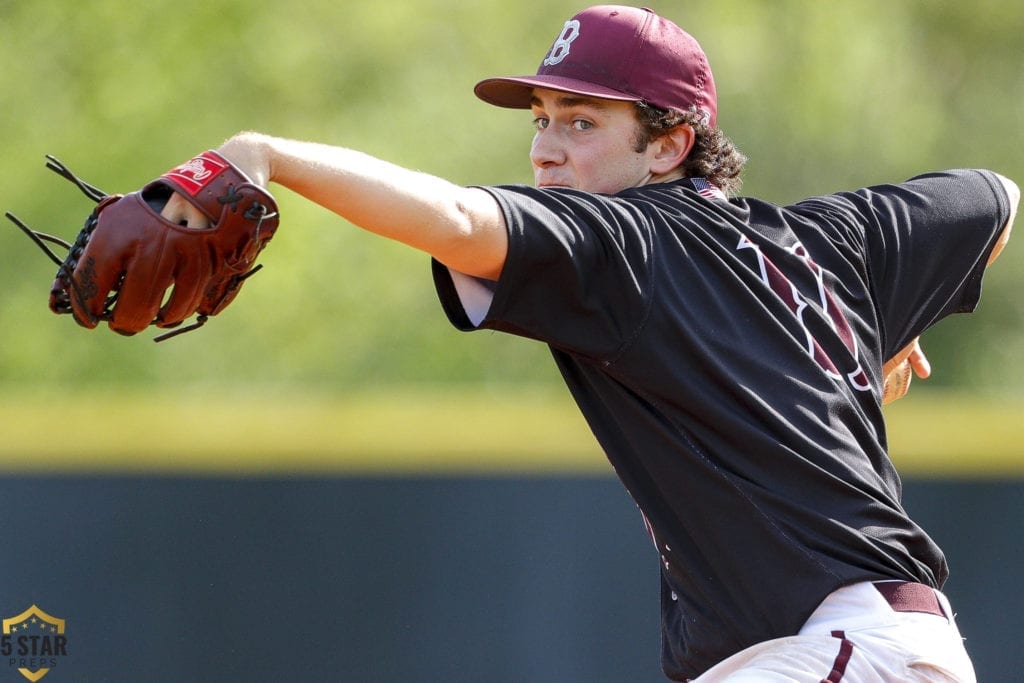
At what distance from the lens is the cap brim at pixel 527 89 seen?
3051 millimetres

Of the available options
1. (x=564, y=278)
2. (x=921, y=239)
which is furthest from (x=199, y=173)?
(x=921, y=239)

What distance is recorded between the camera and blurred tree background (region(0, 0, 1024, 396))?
11.6m

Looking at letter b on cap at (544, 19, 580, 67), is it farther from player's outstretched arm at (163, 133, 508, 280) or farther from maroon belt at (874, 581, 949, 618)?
maroon belt at (874, 581, 949, 618)

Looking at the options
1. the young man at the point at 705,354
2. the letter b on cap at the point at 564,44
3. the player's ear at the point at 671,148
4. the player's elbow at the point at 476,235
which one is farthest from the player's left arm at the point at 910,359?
the player's elbow at the point at 476,235

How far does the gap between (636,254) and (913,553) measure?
0.85 m

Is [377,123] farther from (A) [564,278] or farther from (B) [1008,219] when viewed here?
(A) [564,278]

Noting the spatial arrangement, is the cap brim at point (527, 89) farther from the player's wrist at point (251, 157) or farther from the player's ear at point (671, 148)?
the player's wrist at point (251, 157)

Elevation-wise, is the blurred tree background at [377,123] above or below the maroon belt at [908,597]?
above

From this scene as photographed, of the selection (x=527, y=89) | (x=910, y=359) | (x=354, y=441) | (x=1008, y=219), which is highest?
(x=527, y=89)

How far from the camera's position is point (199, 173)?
7.45 ft

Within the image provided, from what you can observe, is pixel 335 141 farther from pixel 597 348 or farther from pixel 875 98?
pixel 597 348

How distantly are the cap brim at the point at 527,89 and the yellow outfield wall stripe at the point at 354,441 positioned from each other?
2.50 meters

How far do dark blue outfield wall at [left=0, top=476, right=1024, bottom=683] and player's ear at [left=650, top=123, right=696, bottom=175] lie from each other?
2.74 meters

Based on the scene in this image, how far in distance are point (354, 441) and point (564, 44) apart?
299cm
